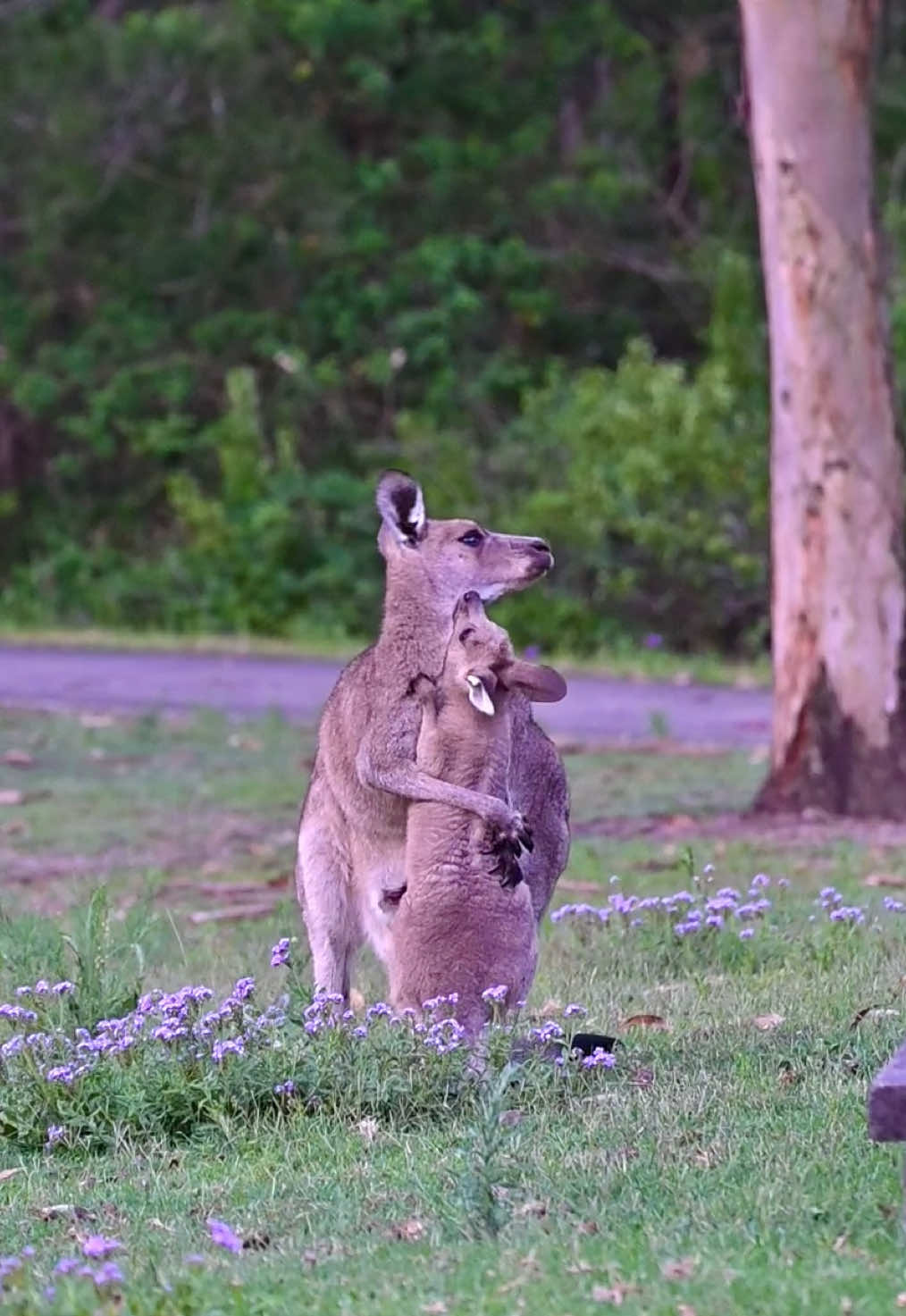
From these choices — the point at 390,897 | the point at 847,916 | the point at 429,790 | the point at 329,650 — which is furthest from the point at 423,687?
the point at 329,650

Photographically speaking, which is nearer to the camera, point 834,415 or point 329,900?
point 329,900

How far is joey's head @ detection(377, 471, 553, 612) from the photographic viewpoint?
7.74 metres

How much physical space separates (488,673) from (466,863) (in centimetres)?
→ 54

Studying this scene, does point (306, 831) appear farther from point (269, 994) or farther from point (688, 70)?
point (688, 70)

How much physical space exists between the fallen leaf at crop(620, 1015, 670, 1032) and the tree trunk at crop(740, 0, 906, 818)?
15.7 feet

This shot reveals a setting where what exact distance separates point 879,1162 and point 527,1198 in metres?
0.78

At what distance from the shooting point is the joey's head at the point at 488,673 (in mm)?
6641

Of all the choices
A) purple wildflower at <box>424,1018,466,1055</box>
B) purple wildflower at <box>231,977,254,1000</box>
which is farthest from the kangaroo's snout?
purple wildflower at <box>424,1018,466,1055</box>

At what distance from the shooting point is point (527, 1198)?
504cm

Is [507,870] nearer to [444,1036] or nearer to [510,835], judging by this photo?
[510,835]

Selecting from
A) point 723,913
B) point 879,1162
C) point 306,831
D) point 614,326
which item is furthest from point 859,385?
point 614,326

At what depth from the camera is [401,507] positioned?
25.6ft

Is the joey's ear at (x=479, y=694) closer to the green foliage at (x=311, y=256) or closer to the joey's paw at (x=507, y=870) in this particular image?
the joey's paw at (x=507, y=870)

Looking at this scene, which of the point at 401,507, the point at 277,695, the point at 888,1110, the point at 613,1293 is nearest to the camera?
the point at 613,1293
